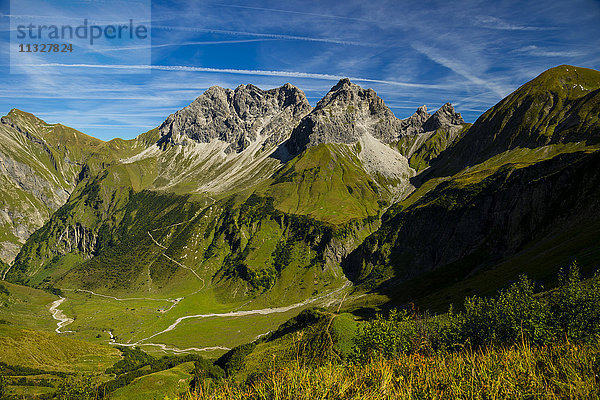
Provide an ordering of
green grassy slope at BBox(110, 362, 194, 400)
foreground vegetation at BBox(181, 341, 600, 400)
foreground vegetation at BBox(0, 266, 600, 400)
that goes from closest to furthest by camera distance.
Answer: foreground vegetation at BBox(181, 341, 600, 400) < foreground vegetation at BBox(0, 266, 600, 400) < green grassy slope at BBox(110, 362, 194, 400)

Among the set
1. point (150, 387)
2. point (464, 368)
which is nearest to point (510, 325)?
point (464, 368)

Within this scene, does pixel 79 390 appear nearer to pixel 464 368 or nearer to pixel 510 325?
pixel 464 368

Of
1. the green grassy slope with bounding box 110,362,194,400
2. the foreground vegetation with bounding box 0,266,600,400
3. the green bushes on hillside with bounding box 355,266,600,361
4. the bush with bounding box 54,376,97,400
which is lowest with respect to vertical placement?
the green grassy slope with bounding box 110,362,194,400

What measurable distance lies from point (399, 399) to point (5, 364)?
158525 mm

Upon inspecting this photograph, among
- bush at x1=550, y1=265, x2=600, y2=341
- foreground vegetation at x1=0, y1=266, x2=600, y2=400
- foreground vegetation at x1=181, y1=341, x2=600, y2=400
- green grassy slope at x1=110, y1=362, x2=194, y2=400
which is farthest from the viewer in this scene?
green grassy slope at x1=110, y1=362, x2=194, y2=400

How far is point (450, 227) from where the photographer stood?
190 m

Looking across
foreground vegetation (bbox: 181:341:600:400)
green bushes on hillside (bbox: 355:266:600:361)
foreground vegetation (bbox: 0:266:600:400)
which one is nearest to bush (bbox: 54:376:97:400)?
foreground vegetation (bbox: 0:266:600:400)

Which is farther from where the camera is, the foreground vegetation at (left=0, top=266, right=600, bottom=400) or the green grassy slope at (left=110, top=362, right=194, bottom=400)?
the green grassy slope at (left=110, top=362, right=194, bottom=400)

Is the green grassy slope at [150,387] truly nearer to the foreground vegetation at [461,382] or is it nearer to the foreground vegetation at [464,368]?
the foreground vegetation at [464,368]

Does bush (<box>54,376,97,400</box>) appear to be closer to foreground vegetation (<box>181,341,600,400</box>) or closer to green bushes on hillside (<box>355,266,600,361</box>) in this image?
green bushes on hillside (<box>355,266,600,361</box>)

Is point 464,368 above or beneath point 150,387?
above

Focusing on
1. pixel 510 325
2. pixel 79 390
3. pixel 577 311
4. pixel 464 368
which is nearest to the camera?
pixel 464 368

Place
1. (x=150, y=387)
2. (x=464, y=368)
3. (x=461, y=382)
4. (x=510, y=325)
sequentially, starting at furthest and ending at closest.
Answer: (x=150, y=387)
(x=510, y=325)
(x=464, y=368)
(x=461, y=382)

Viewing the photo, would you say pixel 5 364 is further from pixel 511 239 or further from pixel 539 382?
pixel 511 239
